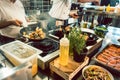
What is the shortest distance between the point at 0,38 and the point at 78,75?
117cm

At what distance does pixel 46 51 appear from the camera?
1.09 m

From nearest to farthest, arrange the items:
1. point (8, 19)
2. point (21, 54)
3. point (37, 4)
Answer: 1. point (21, 54)
2. point (8, 19)
3. point (37, 4)

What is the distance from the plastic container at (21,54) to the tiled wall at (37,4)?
2.24 meters

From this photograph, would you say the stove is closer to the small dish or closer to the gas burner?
the gas burner

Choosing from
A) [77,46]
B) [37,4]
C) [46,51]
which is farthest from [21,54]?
[37,4]

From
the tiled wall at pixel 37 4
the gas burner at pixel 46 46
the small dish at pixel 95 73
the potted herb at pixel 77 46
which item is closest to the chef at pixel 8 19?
the gas burner at pixel 46 46

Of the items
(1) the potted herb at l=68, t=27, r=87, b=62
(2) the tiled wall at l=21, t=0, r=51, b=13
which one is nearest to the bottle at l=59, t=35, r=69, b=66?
(1) the potted herb at l=68, t=27, r=87, b=62

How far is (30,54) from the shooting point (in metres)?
0.92

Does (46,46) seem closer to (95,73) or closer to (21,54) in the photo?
(21,54)

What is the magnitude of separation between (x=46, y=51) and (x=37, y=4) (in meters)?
2.48

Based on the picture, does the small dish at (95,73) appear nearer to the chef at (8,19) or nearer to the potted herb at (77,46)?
the potted herb at (77,46)

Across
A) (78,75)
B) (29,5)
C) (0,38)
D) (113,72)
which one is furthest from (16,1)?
(113,72)

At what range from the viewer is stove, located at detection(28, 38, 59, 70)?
0.98m

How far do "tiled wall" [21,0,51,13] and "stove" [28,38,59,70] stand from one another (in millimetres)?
2089
